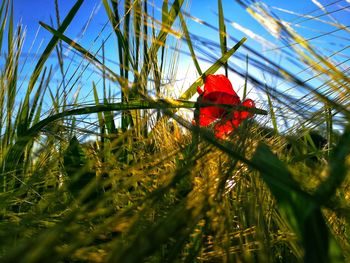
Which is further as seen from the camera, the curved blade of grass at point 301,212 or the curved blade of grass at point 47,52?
the curved blade of grass at point 47,52

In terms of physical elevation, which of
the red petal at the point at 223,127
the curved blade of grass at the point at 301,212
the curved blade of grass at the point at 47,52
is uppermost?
the curved blade of grass at the point at 47,52

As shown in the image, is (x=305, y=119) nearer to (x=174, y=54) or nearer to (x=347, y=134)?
(x=347, y=134)

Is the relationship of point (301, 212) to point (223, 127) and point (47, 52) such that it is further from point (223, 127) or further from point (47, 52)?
point (47, 52)

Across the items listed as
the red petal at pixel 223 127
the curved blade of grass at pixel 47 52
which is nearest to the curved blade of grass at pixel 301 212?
the red petal at pixel 223 127

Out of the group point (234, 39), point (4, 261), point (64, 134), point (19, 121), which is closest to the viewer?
point (4, 261)

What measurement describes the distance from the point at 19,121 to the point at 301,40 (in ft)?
2.17

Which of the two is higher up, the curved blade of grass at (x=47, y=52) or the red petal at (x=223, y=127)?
the curved blade of grass at (x=47, y=52)

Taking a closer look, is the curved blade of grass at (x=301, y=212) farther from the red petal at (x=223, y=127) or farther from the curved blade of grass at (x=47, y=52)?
the curved blade of grass at (x=47, y=52)

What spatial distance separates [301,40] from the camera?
0.26 metres

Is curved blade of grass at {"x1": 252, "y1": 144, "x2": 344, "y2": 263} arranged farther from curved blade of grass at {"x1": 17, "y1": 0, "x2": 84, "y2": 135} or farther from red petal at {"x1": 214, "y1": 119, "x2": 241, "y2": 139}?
curved blade of grass at {"x1": 17, "y1": 0, "x2": 84, "y2": 135}

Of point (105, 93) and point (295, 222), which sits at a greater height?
point (105, 93)

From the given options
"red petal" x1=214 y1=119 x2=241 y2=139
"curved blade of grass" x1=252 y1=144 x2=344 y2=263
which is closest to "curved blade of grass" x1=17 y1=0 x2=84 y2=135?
"red petal" x1=214 y1=119 x2=241 y2=139

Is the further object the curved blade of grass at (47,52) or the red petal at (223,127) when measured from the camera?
the curved blade of grass at (47,52)

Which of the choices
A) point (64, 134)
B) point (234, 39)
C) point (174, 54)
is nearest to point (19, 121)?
point (64, 134)
